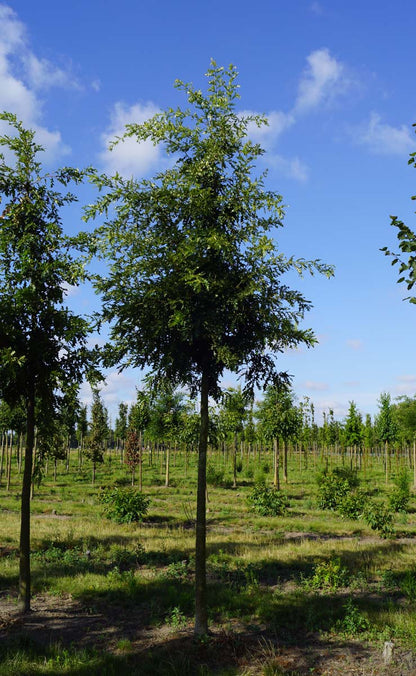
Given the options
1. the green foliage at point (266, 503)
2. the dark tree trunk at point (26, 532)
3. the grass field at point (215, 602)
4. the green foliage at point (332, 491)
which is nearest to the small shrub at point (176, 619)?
the grass field at point (215, 602)

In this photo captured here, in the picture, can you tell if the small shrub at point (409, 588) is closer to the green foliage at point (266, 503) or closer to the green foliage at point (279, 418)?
the green foliage at point (266, 503)

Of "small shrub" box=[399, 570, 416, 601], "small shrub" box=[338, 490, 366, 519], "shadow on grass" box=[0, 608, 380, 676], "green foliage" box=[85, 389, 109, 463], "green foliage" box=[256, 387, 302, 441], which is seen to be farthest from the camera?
"green foliage" box=[85, 389, 109, 463]

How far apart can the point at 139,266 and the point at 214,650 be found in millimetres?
6765

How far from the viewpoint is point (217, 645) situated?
848cm

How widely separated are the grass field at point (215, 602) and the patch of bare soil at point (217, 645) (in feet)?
0.09

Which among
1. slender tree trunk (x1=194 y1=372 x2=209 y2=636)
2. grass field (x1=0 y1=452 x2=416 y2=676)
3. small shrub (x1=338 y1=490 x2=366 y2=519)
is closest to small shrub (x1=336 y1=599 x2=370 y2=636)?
grass field (x1=0 y1=452 x2=416 y2=676)

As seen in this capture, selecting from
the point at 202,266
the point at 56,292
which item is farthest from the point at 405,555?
the point at 56,292

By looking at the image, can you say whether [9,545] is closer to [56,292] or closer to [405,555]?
[56,292]

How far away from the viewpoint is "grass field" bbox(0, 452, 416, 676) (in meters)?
7.92

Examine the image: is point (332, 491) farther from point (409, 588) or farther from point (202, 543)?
point (202, 543)

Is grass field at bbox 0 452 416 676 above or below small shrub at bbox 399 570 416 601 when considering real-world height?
below

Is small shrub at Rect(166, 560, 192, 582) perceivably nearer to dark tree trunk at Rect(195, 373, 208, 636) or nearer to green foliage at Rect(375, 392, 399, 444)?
dark tree trunk at Rect(195, 373, 208, 636)

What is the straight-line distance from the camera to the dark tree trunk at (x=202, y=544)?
349 inches

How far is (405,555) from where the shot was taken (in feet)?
47.7
